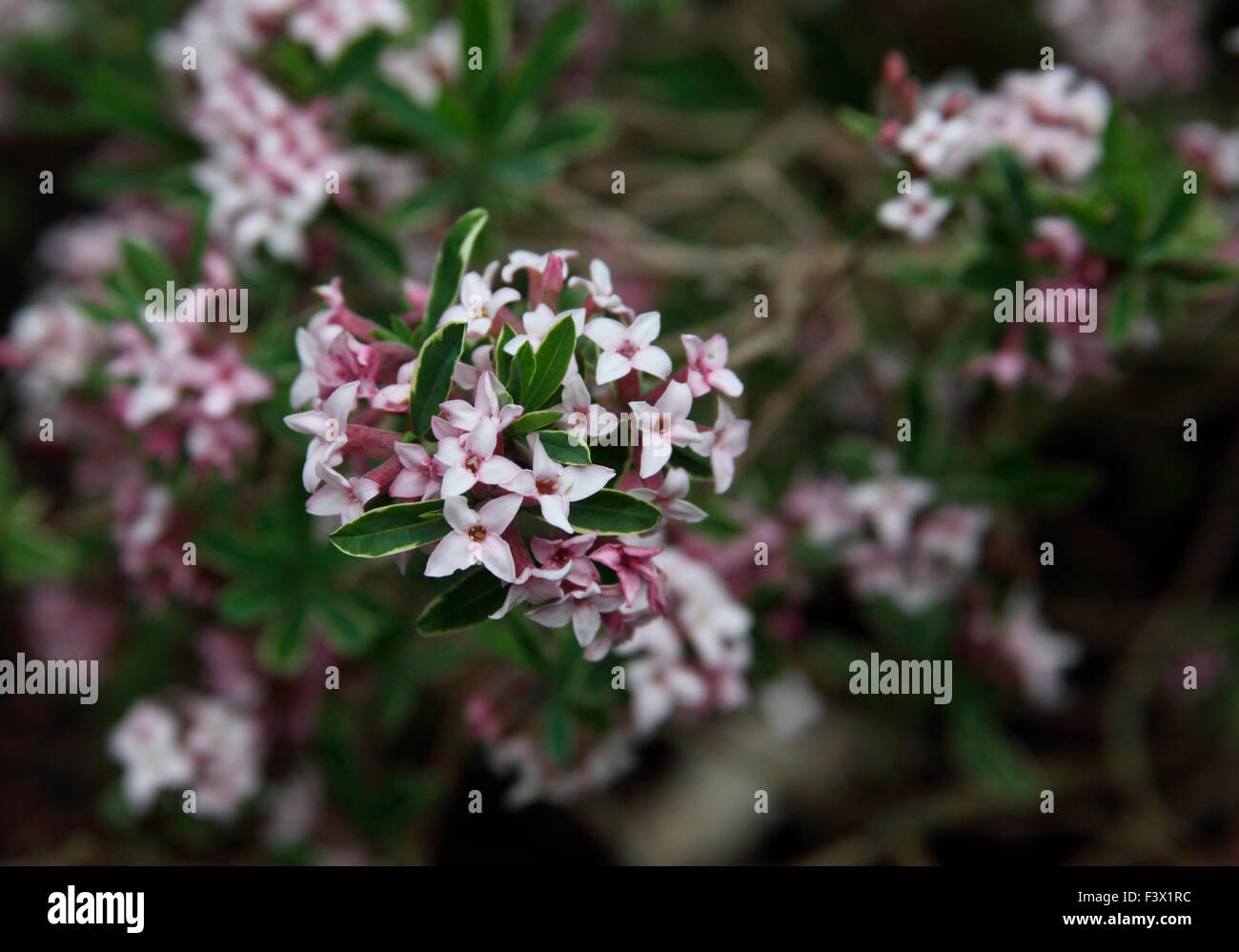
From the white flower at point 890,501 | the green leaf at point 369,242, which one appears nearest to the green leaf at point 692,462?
the white flower at point 890,501

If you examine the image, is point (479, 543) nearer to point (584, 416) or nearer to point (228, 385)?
point (584, 416)

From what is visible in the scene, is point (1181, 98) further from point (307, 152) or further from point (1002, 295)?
point (307, 152)

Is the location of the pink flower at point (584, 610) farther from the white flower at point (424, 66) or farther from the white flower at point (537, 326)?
the white flower at point (424, 66)

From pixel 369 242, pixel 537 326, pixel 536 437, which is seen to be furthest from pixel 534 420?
pixel 369 242

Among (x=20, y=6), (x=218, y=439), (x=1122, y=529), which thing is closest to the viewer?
(x=218, y=439)

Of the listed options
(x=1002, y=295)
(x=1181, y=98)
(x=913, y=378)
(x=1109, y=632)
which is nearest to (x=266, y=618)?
(x=913, y=378)

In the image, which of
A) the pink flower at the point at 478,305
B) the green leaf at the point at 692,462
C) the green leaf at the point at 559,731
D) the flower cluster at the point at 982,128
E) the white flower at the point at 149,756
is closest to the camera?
the pink flower at the point at 478,305
